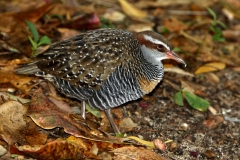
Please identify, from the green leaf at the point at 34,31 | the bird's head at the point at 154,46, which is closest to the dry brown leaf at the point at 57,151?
the bird's head at the point at 154,46

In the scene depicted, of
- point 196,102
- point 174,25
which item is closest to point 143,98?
→ point 196,102

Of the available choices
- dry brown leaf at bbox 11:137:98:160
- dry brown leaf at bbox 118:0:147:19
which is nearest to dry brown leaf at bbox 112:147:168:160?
dry brown leaf at bbox 11:137:98:160

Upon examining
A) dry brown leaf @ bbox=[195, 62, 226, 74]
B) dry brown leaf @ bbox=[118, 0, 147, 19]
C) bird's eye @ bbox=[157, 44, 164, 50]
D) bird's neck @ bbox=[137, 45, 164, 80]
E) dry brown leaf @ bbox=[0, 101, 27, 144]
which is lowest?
dry brown leaf @ bbox=[195, 62, 226, 74]

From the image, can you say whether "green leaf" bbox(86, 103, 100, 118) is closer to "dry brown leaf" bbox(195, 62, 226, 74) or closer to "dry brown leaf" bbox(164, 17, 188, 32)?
"dry brown leaf" bbox(195, 62, 226, 74)

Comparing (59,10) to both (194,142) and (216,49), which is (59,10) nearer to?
(216,49)

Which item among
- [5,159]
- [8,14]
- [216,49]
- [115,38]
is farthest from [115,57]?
[216,49]

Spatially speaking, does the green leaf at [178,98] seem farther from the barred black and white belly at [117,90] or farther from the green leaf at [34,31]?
the green leaf at [34,31]

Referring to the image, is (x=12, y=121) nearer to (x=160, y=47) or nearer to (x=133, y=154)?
(x=133, y=154)
